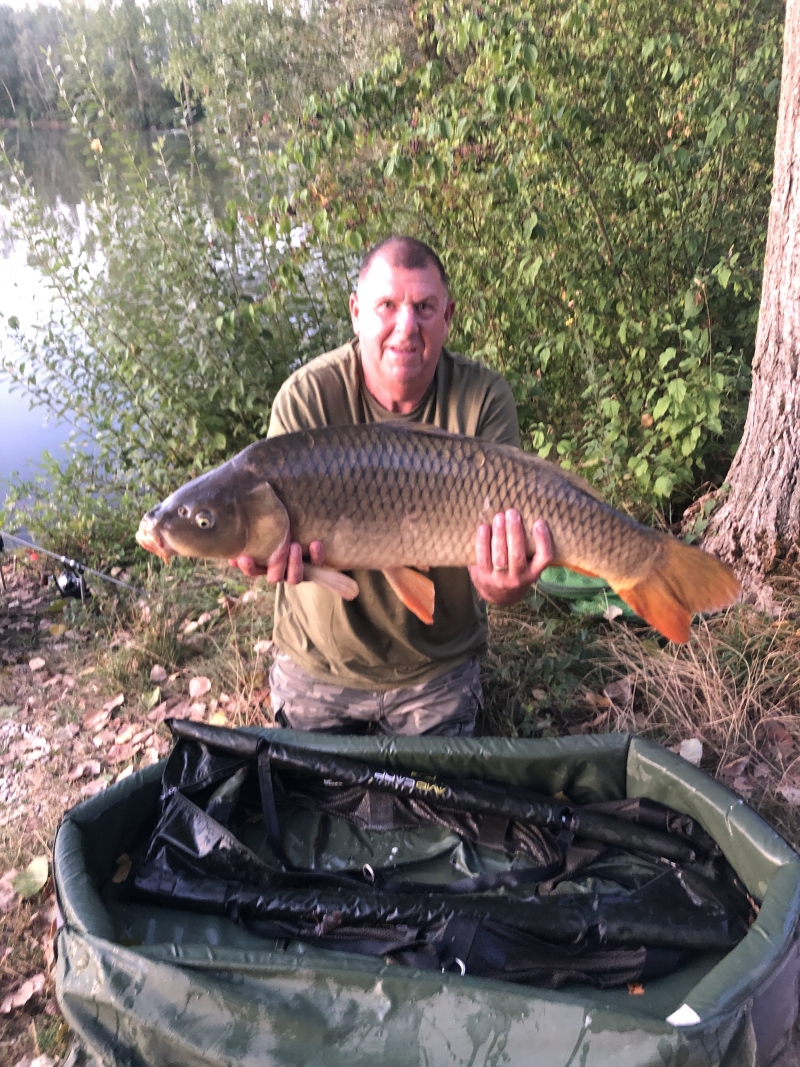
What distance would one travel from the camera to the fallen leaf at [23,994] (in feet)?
5.13

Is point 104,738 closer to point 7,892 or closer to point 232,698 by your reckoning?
point 232,698

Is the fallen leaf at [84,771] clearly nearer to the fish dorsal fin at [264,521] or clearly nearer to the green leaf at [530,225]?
the fish dorsal fin at [264,521]

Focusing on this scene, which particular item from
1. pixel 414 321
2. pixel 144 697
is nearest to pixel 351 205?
pixel 414 321

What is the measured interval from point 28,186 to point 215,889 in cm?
296

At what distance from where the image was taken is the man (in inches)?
67.5

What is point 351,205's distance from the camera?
2.99 m

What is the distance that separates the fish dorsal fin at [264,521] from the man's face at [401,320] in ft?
1.56

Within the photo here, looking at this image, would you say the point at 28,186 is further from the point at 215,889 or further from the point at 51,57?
the point at 215,889

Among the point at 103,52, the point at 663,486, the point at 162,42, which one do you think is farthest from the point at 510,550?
the point at 162,42

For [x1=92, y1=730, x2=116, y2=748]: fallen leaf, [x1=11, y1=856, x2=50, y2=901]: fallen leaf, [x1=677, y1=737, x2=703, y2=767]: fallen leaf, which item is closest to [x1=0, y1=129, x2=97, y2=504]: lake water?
[x1=92, y1=730, x2=116, y2=748]: fallen leaf

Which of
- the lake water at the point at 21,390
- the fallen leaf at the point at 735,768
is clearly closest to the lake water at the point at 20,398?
the lake water at the point at 21,390

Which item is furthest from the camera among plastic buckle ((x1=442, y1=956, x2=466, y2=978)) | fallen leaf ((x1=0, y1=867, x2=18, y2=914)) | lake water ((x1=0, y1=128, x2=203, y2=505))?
lake water ((x1=0, y1=128, x2=203, y2=505))

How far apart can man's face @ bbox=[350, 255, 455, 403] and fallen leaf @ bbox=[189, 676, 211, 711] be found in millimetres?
1377

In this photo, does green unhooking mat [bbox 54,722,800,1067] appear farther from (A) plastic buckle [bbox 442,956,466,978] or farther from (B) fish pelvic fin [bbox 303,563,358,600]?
(B) fish pelvic fin [bbox 303,563,358,600]
